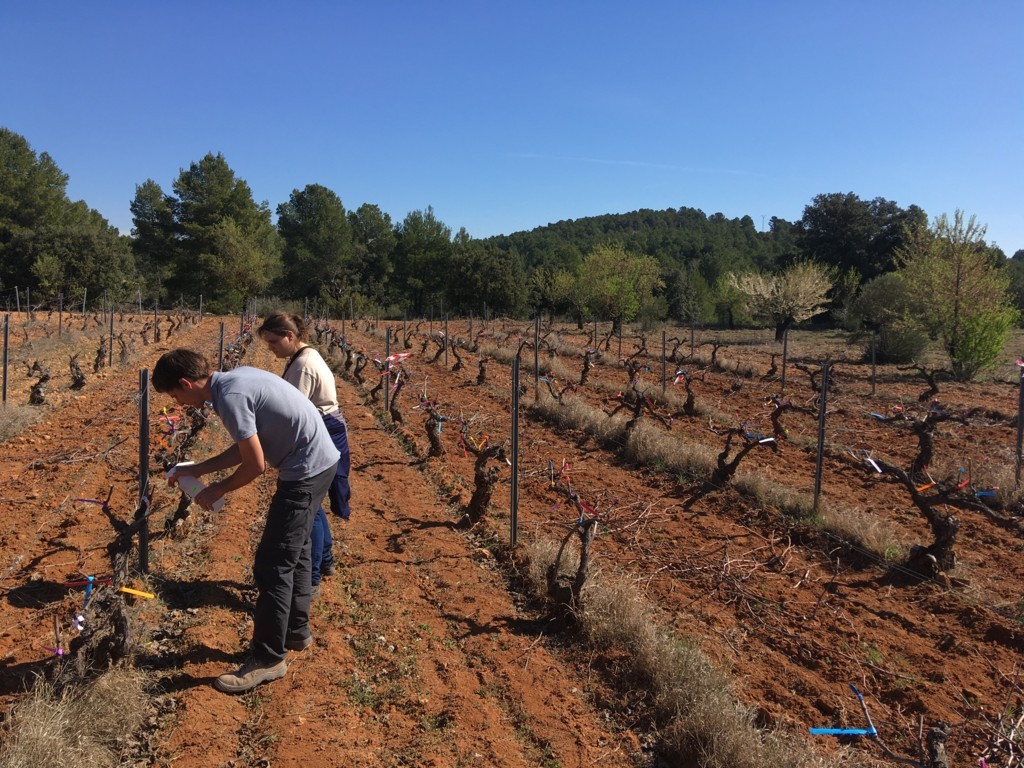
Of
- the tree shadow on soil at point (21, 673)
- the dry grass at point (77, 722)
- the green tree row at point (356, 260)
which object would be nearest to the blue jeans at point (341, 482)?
the dry grass at point (77, 722)

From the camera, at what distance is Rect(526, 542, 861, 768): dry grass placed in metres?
2.71

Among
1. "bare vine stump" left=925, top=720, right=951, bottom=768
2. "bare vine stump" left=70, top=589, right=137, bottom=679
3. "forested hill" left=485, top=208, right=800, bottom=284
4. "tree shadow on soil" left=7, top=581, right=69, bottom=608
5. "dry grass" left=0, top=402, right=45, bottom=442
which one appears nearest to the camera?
"bare vine stump" left=925, top=720, right=951, bottom=768

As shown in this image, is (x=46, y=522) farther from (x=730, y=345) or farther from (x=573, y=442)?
(x=730, y=345)

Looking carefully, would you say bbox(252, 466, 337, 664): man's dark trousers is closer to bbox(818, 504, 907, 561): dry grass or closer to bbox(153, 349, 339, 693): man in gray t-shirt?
bbox(153, 349, 339, 693): man in gray t-shirt

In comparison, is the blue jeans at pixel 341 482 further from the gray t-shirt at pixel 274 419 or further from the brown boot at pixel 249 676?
the brown boot at pixel 249 676

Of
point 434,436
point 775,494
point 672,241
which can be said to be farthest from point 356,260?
point 775,494

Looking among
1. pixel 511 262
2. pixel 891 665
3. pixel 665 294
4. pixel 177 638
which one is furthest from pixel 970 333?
pixel 511 262

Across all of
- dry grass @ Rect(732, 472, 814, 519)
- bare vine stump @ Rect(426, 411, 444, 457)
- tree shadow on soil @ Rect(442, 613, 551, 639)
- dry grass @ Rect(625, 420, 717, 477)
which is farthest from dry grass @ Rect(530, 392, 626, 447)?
tree shadow on soil @ Rect(442, 613, 551, 639)

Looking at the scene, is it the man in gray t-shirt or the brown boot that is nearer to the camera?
the man in gray t-shirt

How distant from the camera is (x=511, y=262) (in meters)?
44.0

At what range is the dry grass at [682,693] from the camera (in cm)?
271

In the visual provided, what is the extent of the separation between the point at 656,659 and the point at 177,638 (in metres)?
2.47

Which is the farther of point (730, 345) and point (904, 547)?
Result: point (730, 345)

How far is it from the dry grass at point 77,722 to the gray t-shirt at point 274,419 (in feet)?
3.60
